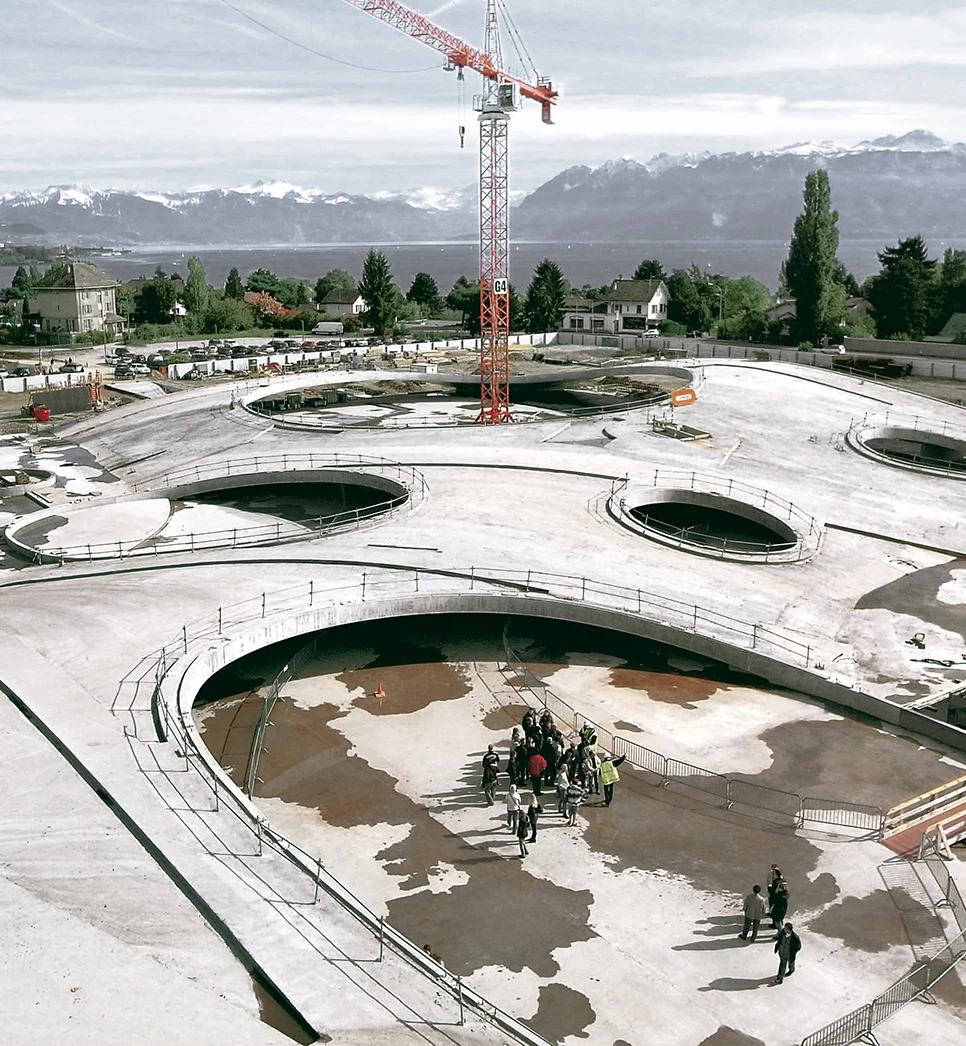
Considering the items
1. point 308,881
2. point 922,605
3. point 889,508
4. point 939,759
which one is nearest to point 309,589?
point 308,881

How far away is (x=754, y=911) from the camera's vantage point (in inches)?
922

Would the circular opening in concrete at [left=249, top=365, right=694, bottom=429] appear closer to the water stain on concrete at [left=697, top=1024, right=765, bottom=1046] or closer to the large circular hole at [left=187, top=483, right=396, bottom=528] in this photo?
the large circular hole at [left=187, top=483, right=396, bottom=528]

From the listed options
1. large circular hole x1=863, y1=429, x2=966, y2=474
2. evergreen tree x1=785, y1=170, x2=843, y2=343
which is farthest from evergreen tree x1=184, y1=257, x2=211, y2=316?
large circular hole x1=863, y1=429, x2=966, y2=474

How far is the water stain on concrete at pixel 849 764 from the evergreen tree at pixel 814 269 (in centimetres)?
8658

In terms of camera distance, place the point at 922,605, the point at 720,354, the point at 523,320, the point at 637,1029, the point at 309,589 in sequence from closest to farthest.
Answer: the point at 637,1029 → the point at 309,589 → the point at 922,605 → the point at 720,354 → the point at 523,320

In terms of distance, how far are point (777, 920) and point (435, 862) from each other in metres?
8.23

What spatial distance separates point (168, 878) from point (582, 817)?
11195 mm

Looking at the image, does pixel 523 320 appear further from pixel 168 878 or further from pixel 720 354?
pixel 168 878

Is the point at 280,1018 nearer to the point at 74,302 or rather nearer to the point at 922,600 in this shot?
the point at 922,600

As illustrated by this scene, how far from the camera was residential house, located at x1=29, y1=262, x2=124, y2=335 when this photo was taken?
136750mm

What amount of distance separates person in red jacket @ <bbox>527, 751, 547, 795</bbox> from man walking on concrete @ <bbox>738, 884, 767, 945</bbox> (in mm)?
7063

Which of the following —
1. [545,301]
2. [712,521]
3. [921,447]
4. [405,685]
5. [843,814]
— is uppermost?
[545,301]

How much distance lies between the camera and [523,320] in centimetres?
13725

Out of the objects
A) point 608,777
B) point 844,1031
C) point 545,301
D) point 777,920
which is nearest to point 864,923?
point 777,920
